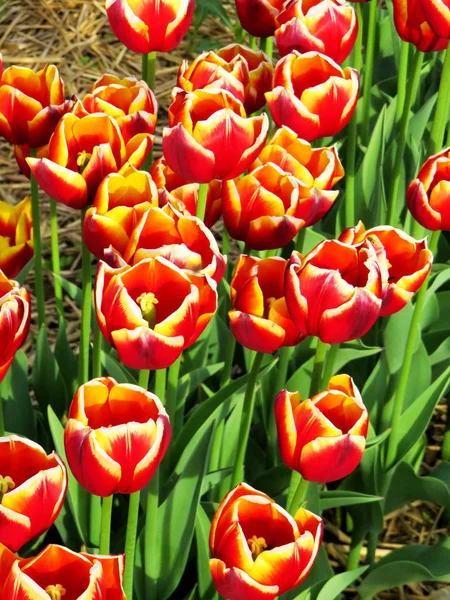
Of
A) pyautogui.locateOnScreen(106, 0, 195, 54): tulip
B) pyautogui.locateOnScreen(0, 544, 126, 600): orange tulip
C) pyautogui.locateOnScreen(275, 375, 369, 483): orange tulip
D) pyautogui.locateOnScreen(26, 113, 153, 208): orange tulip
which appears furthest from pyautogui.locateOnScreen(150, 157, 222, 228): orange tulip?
pyautogui.locateOnScreen(0, 544, 126, 600): orange tulip

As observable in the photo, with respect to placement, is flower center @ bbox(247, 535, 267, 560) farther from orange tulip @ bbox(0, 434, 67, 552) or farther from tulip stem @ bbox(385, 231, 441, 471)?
tulip stem @ bbox(385, 231, 441, 471)

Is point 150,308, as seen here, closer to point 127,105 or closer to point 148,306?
point 148,306

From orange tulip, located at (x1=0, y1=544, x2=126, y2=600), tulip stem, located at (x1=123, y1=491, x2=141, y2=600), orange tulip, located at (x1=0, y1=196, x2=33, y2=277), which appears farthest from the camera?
orange tulip, located at (x1=0, y1=196, x2=33, y2=277)

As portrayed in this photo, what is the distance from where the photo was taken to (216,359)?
156 cm

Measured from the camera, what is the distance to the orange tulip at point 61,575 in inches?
27.0

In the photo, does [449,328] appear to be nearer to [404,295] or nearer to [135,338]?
[404,295]

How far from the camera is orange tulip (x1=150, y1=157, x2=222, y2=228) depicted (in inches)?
42.7

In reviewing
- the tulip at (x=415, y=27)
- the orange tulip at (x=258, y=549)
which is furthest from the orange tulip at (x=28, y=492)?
the tulip at (x=415, y=27)

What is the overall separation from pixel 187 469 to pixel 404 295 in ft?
1.11

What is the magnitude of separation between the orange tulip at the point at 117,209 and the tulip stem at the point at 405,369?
17.8 inches

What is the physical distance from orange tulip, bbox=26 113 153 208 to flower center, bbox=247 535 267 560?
1.25ft

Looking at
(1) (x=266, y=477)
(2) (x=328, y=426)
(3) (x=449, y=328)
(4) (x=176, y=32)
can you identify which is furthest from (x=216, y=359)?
(2) (x=328, y=426)

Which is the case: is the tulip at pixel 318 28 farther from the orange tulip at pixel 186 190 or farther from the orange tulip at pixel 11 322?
the orange tulip at pixel 11 322

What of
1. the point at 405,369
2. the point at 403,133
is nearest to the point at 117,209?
the point at 405,369
